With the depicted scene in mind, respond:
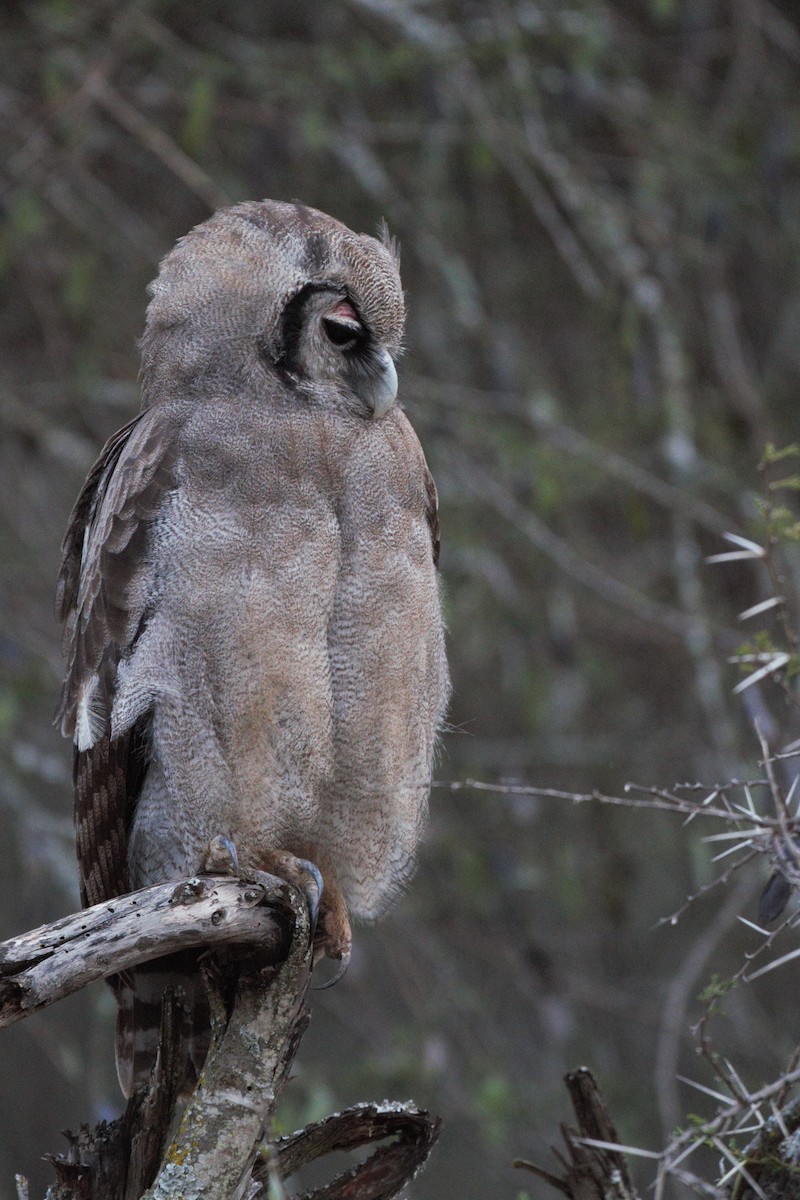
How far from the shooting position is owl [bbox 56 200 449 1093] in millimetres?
3186

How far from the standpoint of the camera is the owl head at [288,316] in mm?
3324

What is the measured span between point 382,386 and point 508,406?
6.60 feet

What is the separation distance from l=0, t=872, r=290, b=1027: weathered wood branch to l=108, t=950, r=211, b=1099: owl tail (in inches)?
22.8

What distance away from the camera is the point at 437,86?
508cm

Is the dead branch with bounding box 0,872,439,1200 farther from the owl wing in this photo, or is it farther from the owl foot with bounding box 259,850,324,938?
the owl wing

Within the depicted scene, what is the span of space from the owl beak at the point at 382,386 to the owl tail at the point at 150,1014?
134 cm

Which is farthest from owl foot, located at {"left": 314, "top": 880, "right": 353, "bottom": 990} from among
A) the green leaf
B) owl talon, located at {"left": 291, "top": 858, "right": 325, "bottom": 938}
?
the green leaf

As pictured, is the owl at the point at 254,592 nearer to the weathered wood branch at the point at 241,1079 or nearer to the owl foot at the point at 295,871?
the owl foot at the point at 295,871

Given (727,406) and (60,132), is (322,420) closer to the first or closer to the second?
(60,132)

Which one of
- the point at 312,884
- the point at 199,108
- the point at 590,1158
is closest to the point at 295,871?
the point at 312,884

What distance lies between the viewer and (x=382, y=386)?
3.34 m

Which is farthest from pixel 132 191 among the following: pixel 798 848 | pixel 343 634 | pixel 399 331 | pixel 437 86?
pixel 798 848

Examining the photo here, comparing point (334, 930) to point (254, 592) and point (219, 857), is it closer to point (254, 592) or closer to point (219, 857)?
point (219, 857)

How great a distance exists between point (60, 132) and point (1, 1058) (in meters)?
4.85
